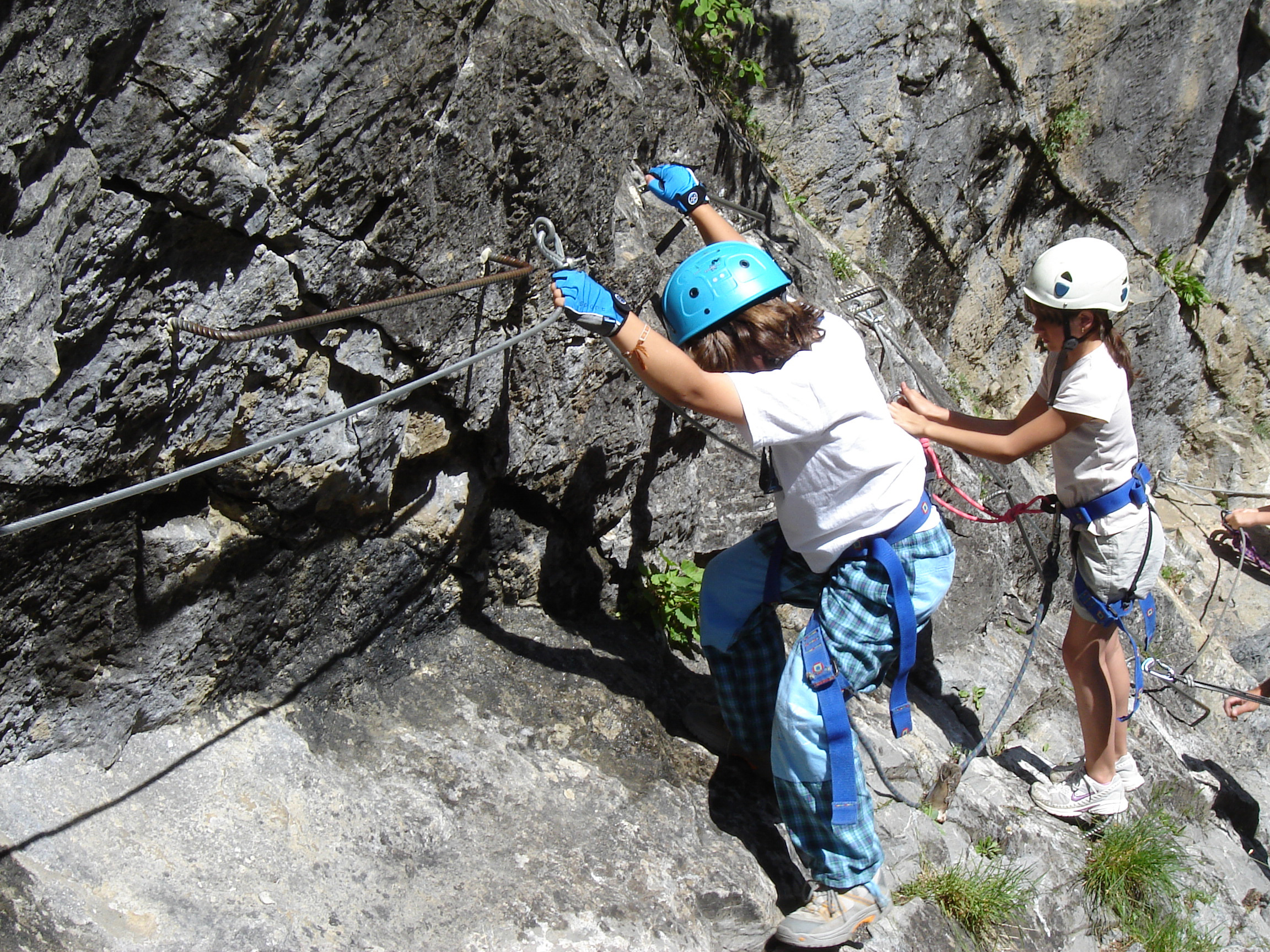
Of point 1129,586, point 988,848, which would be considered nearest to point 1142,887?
point 988,848

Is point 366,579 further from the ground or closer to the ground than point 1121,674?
further from the ground

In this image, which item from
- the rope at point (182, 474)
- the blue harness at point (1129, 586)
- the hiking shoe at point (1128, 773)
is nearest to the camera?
the rope at point (182, 474)

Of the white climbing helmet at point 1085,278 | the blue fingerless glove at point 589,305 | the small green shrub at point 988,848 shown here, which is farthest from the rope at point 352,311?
the small green shrub at point 988,848

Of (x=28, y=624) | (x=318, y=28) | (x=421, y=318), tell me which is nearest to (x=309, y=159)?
(x=318, y=28)

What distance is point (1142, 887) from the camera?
378 cm

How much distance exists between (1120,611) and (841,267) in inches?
99.9

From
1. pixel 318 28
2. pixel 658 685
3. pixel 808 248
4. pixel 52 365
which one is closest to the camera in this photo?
pixel 52 365

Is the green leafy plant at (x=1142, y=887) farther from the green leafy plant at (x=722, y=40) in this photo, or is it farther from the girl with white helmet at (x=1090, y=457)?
the green leafy plant at (x=722, y=40)

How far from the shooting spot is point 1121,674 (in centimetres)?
374

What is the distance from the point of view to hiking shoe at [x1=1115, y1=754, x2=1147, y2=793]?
395 cm

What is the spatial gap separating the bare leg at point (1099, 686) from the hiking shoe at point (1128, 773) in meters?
0.07

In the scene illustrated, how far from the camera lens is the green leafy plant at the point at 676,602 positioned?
383 cm

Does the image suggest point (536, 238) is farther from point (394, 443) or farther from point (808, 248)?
point (808, 248)

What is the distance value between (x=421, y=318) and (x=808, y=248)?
279 cm
